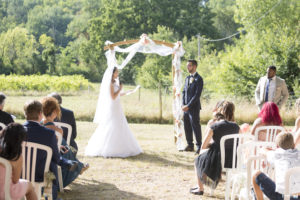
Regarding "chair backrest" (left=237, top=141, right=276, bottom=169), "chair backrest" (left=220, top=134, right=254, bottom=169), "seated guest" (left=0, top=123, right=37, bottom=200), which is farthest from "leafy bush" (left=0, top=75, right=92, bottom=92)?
"seated guest" (left=0, top=123, right=37, bottom=200)

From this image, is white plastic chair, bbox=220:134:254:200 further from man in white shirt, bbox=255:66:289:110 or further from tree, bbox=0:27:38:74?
tree, bbox=0:27:38:74

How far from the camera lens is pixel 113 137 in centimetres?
737

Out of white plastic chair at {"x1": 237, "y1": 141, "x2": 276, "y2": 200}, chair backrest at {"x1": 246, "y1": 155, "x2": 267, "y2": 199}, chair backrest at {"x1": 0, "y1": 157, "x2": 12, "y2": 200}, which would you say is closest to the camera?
chair backrest at {"x1": 0, "y1": 157, "x2": 12, "y2": 200}

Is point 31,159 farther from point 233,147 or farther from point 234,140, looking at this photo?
point 233,147

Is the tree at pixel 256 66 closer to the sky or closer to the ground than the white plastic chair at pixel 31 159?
closer to the sky

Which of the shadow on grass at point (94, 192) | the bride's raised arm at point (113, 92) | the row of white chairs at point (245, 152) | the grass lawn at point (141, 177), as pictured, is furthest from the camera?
the bride's raised arm at point (113, 92)

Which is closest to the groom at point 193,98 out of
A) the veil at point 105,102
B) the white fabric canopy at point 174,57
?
the white fabric canopy at point 174,57

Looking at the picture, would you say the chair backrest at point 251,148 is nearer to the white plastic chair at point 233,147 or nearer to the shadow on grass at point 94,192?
the white plastic chair at point 233,147

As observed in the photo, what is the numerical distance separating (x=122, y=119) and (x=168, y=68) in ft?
64.4

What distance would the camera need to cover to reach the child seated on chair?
10.7 feet

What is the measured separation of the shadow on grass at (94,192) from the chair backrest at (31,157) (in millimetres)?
1217

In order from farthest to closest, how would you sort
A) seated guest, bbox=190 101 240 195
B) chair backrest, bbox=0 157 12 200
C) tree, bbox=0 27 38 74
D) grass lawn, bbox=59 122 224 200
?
tree, bbox=0 27 38 74 → grass lawn, bbox=59 122 224 200 → seated guest, bbox=190 101 240 195 → chair backrest, bbox=0 157 12 200

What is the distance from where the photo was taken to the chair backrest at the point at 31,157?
11.9ft

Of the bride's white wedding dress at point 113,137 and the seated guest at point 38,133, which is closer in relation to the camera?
the seated guest at point 38,133
